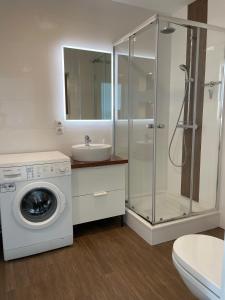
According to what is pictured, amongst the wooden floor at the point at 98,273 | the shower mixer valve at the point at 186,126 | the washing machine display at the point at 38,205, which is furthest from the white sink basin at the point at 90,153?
the shower mixer valve at the point at 186,126

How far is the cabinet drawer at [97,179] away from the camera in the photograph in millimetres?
2220

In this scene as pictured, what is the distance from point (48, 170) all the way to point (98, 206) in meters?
0.70

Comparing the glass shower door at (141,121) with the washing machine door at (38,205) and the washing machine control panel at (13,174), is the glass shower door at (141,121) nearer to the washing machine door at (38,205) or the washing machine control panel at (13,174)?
the washing machine door at (38,205)

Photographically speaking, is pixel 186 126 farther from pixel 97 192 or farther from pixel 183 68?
pixel 97 192

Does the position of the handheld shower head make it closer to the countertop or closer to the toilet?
the countertop

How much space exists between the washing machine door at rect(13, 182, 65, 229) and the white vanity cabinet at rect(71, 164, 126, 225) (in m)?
0.22

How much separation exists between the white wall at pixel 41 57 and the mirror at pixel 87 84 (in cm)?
8

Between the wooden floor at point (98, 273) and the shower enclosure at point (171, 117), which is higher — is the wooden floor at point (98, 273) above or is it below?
below

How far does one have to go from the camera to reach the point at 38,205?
2066 mm

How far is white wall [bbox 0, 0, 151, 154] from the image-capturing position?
7.44 feet

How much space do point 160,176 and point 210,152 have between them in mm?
688

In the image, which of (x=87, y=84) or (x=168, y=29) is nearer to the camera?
(x=168, y=29)

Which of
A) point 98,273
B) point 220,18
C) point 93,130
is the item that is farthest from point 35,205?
point 220,18

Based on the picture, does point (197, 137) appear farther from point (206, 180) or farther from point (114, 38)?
point (114, 38)
